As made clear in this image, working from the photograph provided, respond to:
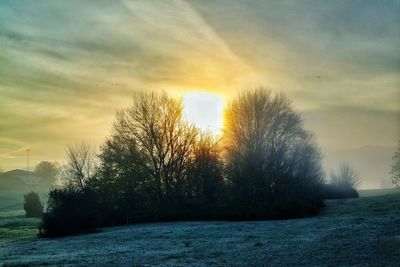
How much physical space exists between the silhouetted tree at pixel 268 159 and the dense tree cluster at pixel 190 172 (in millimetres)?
141

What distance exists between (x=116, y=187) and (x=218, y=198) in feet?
48.2

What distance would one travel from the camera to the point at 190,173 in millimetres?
66500

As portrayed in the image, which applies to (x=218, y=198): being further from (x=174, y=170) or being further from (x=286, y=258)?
(x=286, y=258)

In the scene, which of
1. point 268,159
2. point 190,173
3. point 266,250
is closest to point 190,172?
point 190,173

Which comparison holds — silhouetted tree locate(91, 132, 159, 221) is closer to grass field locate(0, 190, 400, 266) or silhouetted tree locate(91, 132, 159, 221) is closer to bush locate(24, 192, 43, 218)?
grass field locate(0, 190, 400, 266)

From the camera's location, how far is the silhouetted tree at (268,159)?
55906 mm

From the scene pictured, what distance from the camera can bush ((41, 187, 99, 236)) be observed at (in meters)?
52.0

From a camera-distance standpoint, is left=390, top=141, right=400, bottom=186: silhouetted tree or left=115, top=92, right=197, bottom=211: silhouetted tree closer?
left=115, top=92, right=197, bottom=211: silhouetted tree

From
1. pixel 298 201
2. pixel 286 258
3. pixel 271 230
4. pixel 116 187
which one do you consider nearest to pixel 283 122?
pixel 298 201

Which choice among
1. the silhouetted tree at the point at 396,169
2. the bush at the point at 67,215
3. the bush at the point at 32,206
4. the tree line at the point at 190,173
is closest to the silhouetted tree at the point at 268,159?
the tree line at the point at 190,173

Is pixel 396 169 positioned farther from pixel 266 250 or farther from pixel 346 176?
pixel 266 250

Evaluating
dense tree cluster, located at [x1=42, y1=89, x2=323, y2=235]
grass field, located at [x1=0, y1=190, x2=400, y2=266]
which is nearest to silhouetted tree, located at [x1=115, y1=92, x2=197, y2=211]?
dense tree cluster, located at [x1=42, y1=89, x2=323, y2=235]

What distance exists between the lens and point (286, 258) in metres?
22.1

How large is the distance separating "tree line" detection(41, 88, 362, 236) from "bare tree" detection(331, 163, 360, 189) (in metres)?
27.4
